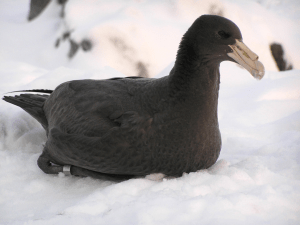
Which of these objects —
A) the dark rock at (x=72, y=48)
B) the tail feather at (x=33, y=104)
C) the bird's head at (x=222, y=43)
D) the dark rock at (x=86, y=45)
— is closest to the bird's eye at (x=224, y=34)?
the bird's head at (x=222, y=43)

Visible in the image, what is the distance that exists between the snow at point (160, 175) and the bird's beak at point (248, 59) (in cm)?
52

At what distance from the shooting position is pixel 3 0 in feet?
21.8

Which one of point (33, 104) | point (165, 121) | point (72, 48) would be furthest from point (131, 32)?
point (165, 121)

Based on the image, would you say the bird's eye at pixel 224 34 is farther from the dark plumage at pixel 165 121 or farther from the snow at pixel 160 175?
the snow at pixel 160 175

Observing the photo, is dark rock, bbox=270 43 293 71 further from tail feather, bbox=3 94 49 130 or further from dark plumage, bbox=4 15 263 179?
tail feather, bbox=3 94 49 130

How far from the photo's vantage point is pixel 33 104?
7.47 ft

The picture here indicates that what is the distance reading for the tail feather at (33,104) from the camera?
221cm

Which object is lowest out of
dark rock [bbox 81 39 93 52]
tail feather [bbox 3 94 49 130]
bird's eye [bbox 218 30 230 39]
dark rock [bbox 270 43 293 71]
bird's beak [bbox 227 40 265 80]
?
dark rock [bbox 270 43 293 71]

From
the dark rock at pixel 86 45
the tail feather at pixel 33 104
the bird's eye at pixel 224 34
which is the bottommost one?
the tail feather at pixel 33 104

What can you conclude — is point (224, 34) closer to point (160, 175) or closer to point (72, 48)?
point (160, 175)

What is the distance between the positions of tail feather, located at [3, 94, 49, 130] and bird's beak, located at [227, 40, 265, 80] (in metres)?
1.27

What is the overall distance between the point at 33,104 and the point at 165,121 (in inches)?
41.2

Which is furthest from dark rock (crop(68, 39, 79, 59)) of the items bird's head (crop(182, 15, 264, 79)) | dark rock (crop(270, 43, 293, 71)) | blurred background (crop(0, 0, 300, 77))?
bird's head (crop(182, 15, 264, 79))

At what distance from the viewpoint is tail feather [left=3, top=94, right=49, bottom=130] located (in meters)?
2.21
